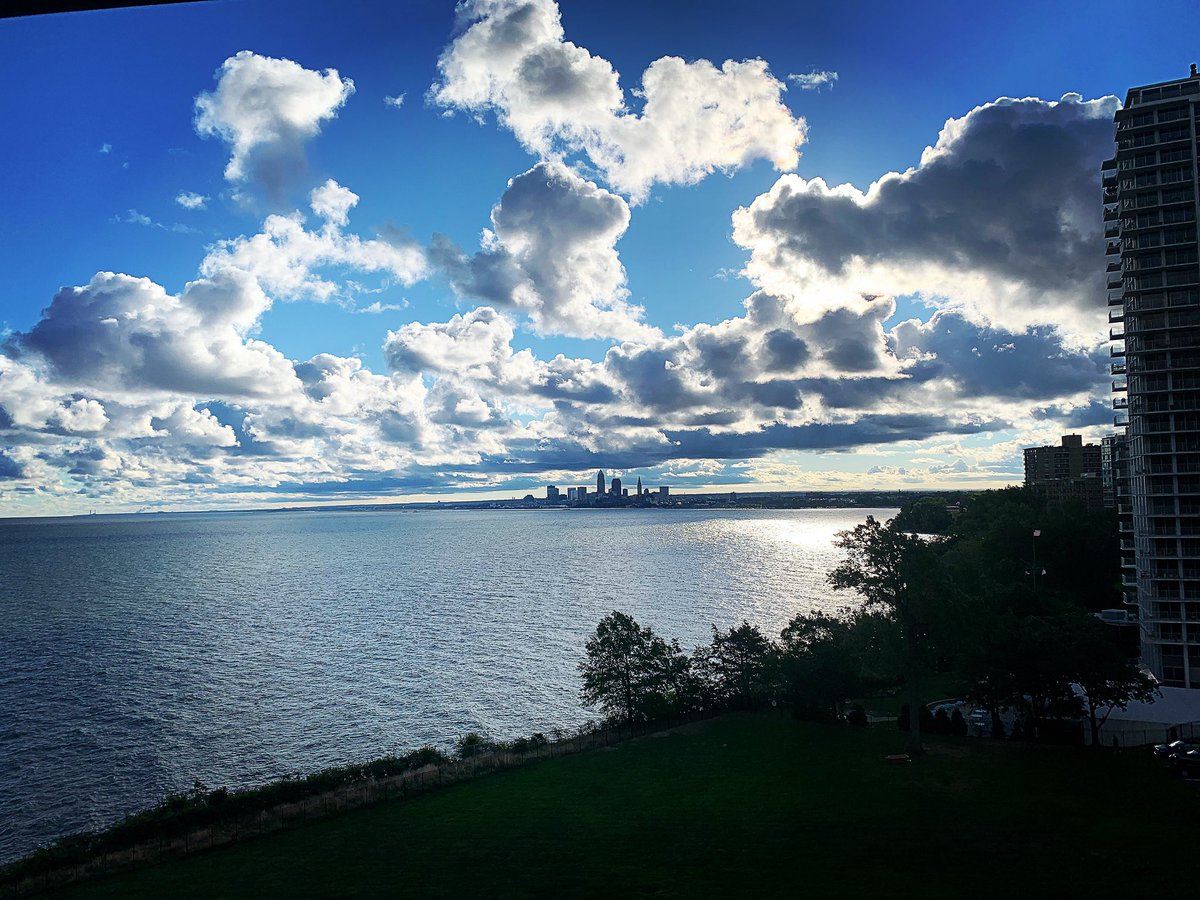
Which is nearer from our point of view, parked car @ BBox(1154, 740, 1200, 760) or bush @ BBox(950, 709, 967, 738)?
parked car @ BBox(1154, 740, 1200, 760)

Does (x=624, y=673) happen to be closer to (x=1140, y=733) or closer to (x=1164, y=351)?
(x=1140, y=733)

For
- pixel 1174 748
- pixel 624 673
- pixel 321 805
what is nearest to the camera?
pixel 1174 748

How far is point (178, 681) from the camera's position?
94.1 metres

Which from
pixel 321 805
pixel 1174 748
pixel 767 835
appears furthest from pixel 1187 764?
pixel 321 805

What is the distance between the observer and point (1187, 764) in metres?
41.2

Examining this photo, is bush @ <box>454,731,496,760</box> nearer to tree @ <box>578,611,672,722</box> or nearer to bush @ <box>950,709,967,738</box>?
tree @ <box>578,611,672,722</box>

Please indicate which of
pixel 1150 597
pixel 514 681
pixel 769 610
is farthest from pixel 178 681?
pixel 1150 597

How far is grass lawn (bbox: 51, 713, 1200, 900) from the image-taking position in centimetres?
3130

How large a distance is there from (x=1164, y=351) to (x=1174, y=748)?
48341mm

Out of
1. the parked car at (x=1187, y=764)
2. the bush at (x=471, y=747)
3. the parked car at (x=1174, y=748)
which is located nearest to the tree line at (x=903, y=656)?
the parked car at (x=1174, y=748)

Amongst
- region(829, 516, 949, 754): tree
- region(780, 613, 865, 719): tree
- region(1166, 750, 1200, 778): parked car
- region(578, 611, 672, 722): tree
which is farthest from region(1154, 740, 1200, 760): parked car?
region(578, 611, 672, 722): tree

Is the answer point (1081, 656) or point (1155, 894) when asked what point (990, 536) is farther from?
point (1155, 894)

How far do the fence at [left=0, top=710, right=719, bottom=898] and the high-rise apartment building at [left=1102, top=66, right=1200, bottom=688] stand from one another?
50045 mm

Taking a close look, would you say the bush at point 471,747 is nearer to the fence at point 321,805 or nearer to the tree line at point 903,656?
the fence at point 321,805
